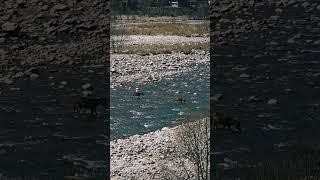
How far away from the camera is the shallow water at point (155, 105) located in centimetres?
2073

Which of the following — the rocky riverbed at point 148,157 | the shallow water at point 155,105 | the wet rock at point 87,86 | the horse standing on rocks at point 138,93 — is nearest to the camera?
the rocky riverbed at point 148,157

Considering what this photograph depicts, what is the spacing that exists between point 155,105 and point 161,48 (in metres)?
20.4

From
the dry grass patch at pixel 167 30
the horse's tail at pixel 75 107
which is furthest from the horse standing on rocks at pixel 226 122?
the dry grass patch at pixel 167 30

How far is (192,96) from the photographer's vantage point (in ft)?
88.8

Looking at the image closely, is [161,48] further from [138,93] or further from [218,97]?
[218,97]

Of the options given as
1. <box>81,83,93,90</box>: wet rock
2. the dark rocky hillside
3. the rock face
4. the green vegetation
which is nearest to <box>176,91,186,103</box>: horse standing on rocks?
the dark rocky hillside

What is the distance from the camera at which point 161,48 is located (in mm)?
44781

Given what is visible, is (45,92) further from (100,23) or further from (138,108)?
(100,23)

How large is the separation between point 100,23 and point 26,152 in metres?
22.4

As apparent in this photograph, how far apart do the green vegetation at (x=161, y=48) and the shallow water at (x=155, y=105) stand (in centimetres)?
952

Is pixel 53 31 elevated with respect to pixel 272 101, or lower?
elevated

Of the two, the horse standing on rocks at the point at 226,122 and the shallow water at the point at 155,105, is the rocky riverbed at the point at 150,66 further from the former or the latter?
the horse standing on rocks at the point at 226,122

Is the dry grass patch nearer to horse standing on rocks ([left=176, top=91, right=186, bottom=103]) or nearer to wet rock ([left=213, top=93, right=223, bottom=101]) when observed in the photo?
horse standing on rocks ([left=176, top=91, right=186, bottom=103])

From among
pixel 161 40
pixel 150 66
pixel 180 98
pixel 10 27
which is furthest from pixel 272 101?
pixel 161 40
